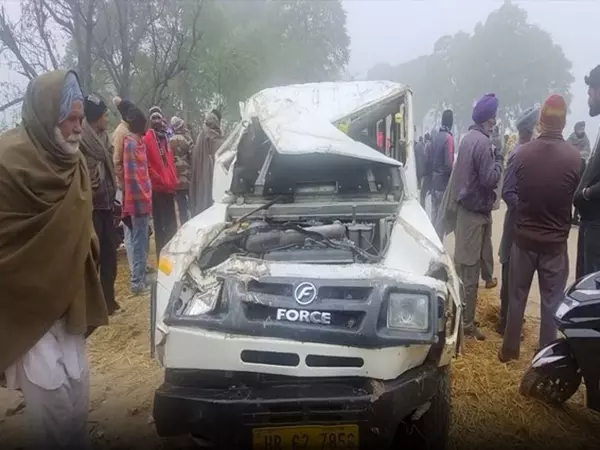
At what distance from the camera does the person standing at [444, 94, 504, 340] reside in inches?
189

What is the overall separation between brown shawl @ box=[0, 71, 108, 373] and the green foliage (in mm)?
26025

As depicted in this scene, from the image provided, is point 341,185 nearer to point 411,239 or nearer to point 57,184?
point 411,239

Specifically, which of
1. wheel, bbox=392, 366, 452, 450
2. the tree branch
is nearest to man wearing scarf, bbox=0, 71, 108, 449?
wheel, bbox=392, 366, 452, 450

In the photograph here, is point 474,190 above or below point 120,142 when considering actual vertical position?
below

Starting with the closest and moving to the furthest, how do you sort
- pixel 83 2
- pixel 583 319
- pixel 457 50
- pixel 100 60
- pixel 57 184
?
pixel 57 184
pixel 583 319
pixel 83 2
pixel 100 60
pixel 457 50

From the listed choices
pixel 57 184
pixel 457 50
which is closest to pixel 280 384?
pixel 57 184

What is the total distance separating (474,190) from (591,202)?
2.97 feet

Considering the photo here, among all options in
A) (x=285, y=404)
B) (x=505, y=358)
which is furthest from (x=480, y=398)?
(x=285, y=404)

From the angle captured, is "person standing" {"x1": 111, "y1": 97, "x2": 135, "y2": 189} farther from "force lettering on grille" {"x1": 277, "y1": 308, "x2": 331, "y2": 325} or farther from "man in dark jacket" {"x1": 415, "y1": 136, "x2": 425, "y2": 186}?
"man in dark jacket" {"x1": 415, "y1": 136, "x2": 425, "y2": 186}

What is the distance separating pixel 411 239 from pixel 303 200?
125cm

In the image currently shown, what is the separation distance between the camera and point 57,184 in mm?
2594

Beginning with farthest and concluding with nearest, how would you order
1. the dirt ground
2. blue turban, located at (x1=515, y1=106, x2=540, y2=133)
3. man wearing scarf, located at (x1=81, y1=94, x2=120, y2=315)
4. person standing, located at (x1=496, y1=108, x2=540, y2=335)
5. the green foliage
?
the green foliage < blue turban, located at (x1=515, y1=106, x2=540, y2=133) < man wearing scarf, located at (x1=81, y1=94, x2=120, y2=315) < person standing, located at (x1=496, y1=108, x2=540, y2=335) < the dirt ground

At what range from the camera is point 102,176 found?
544cm

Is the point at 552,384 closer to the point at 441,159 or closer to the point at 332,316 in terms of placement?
the point at 332,316
